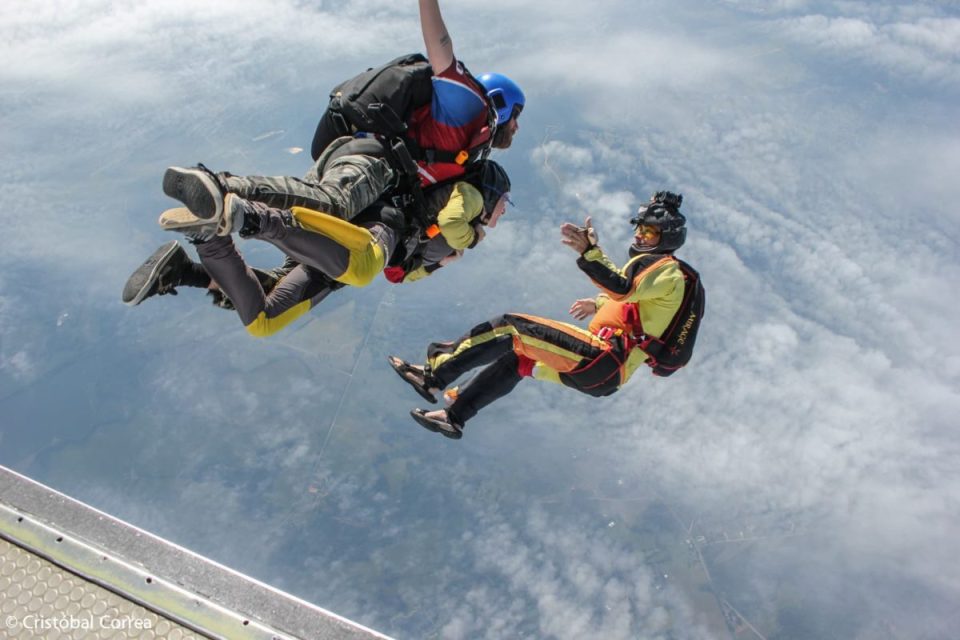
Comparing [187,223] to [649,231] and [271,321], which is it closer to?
[271,321]

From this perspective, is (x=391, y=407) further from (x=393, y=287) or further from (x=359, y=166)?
(x=359, y=166)

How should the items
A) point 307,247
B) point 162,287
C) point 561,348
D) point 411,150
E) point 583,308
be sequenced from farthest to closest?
point 583,308
point 561,348
point 411,150
point 162,287
point 307,247

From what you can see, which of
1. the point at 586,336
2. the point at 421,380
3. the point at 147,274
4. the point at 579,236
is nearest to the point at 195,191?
the point at 147,274

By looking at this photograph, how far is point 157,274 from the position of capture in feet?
11.2

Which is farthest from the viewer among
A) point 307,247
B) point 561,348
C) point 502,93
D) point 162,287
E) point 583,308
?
point 583,308

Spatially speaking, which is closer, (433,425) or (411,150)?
(411,150)

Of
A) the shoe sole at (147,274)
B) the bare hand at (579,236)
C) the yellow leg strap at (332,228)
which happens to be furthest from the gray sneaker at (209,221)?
the bare hand at (579,236)

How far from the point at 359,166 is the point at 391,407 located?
35.4ft

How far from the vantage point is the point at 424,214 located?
13.5 ft

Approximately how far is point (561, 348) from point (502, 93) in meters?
1.92

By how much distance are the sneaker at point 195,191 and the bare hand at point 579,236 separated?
2266mm

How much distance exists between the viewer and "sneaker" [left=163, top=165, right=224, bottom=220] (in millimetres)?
2605

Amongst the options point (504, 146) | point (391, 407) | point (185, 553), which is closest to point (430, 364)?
point (504, 146)

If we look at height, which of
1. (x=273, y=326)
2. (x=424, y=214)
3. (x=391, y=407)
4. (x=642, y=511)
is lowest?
(x=642, y=511)
